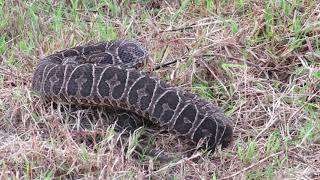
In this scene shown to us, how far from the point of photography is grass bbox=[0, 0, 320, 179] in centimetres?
458

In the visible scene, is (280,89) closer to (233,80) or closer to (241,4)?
(233,80)

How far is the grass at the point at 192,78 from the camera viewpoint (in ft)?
15.0

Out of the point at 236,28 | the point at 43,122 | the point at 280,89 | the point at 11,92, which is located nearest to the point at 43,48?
the point at 11,92

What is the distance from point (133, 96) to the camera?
5.19 metres

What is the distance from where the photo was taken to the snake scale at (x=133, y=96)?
4949mm

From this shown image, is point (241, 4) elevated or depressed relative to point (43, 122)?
elevated

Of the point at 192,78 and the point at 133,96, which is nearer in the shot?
the point at 133,96

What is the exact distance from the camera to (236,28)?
623cm

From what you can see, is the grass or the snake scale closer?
the grass

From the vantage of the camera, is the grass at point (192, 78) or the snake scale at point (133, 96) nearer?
the grass at point (192, 78)

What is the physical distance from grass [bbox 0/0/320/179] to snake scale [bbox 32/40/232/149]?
0.13m

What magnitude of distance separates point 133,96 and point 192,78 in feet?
2.37

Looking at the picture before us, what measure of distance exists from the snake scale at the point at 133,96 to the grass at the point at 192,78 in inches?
5.1

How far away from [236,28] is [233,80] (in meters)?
0.76
